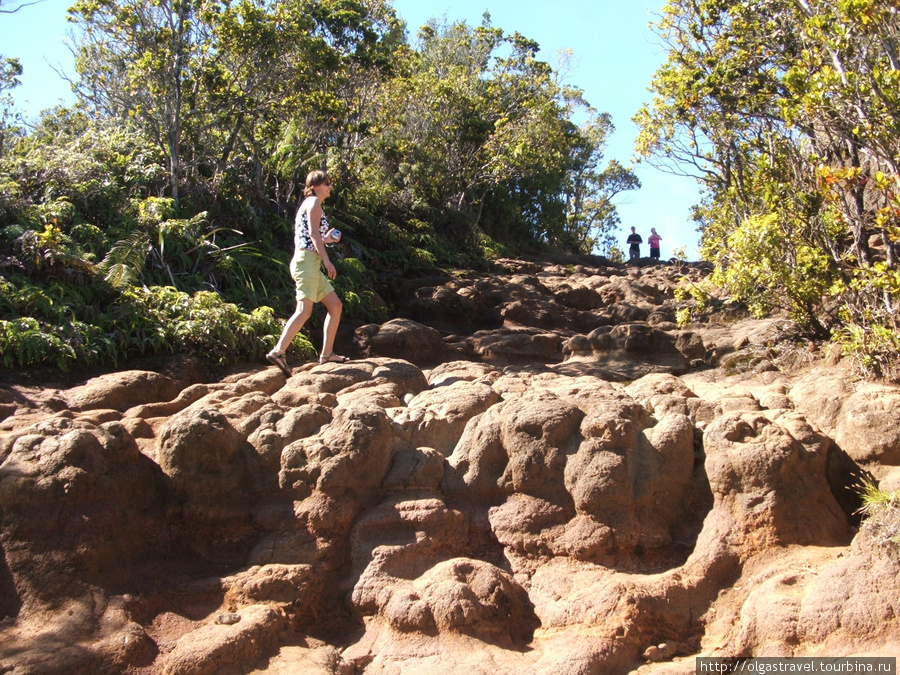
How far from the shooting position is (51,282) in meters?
7.48

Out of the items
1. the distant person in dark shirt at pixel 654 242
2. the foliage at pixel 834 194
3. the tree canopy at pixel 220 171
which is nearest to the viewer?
the foliage at pixel 834 194

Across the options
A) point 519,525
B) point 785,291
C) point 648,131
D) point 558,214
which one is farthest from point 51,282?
point 558,214

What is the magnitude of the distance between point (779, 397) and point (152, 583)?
4.23 m

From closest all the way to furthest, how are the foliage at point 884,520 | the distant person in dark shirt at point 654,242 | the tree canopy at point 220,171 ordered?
the foliage at point 884,520 → the tree canopy at point 220,171 → the distant person in dark shirt at point 654,242

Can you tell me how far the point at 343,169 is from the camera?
14367 mm

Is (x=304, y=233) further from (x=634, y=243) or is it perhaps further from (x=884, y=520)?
(x=634, y=243)

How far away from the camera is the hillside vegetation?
21.5 feet

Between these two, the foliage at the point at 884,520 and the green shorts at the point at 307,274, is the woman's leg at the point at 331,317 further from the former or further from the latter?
the foliage at the point at 884,520

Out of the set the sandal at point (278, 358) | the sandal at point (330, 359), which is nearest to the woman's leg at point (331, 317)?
the sandal at point (330, 359)

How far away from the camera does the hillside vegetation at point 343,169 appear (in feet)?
21.5

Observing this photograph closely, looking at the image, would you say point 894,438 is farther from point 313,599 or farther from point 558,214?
point 558,214

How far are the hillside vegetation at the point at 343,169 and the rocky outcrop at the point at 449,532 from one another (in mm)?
1643

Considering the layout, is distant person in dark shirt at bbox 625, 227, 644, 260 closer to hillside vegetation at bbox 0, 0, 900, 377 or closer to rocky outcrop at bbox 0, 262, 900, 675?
hillside vegetation at bbox 0, 0, 900, 377

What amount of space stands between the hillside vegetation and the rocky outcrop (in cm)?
164
